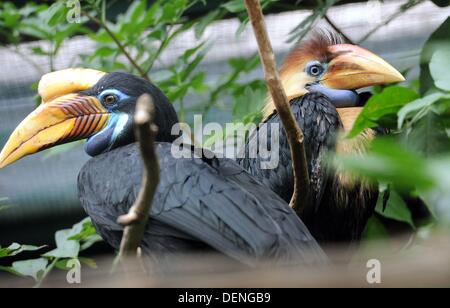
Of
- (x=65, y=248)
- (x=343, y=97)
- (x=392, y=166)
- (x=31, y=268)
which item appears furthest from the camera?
(x=343, y=97)

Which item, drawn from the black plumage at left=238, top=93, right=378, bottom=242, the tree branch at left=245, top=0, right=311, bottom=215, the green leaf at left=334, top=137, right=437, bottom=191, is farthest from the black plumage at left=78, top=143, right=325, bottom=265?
the green leaf at left=334, top=137, right=437, bottom=191

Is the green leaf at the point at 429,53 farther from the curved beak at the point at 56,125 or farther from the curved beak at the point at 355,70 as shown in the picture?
the curved beak at the point at 56,125

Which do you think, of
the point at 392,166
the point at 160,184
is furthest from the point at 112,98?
the point at 392,166

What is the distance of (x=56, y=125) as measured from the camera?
1598 mm

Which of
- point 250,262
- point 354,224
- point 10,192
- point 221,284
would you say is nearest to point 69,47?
point 10,192

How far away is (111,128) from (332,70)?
646 mm

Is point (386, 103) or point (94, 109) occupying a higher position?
point (94, 109)

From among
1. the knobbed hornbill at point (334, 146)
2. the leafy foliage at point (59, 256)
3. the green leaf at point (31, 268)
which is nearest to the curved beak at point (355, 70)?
the knobbed hornbill at point (334, 146)

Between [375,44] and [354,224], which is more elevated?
[375,44]

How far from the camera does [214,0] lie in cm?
252

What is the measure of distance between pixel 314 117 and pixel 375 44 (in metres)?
0.90

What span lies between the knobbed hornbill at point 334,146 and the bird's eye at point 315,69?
4 cm

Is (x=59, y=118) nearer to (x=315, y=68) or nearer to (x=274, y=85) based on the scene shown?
(x=274, y=85)
